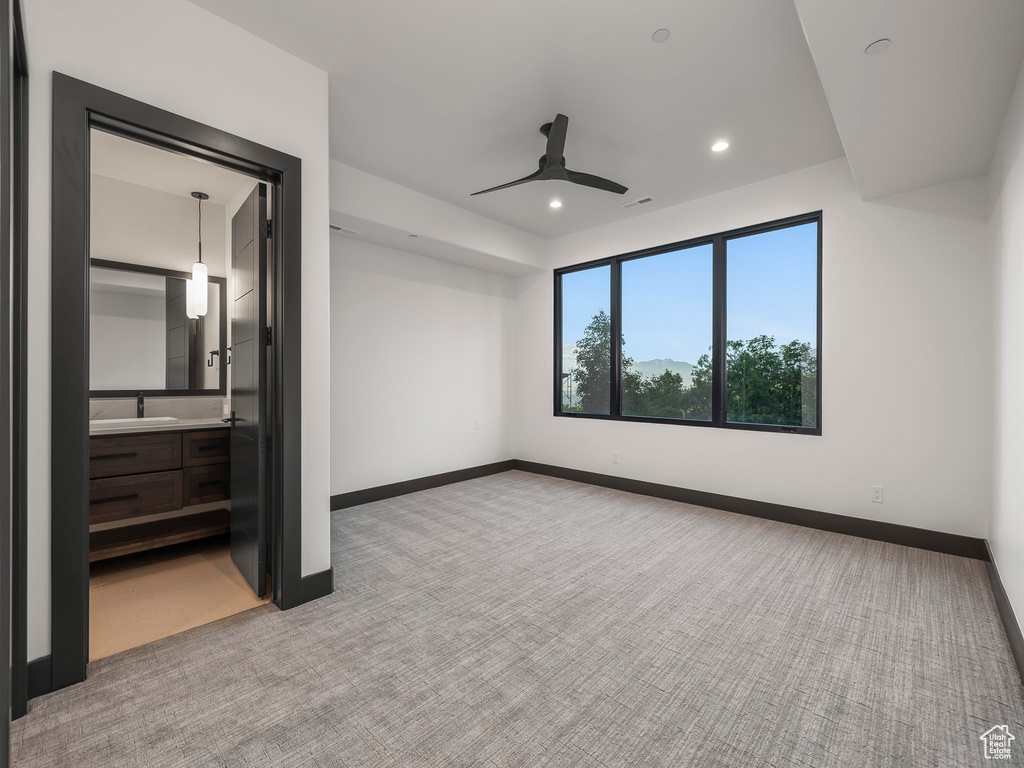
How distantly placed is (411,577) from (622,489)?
9.08 feet

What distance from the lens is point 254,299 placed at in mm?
2590

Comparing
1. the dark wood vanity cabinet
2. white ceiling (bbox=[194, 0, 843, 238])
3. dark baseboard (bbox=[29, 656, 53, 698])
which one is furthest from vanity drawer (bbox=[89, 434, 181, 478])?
white ceiling (bbox=[194, 0, 843, 238])

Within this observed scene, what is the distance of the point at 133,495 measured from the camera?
2.83 m

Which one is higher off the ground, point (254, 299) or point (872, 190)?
point (872, 190)

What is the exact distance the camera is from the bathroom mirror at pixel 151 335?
3332 millimetres

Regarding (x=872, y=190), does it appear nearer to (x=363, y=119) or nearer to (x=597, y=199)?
(x=597, y=199)

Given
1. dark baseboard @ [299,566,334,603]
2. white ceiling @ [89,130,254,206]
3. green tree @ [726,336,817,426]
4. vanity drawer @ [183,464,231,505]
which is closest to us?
dark baseboard @ [299,566,334,603]

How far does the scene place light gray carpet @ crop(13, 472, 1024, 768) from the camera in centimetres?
149

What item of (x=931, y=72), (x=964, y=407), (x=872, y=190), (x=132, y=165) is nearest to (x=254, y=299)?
(x=132, y=165)

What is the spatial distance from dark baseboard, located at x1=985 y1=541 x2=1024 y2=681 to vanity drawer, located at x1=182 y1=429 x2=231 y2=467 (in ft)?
14.2

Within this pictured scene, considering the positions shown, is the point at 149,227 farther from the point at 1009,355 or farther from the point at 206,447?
the point at 1009,355

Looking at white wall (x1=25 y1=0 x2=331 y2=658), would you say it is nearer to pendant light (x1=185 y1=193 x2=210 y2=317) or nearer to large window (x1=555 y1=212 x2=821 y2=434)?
pendant light (x1=185 y1=193 x2=210 y2=317)

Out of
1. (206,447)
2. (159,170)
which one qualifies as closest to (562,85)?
(159,170)

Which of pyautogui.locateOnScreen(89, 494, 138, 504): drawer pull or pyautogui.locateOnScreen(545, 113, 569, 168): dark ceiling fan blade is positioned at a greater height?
pyautogui.locateOnScreen(545, 113, 569, 168): dark ceiling fan blade
